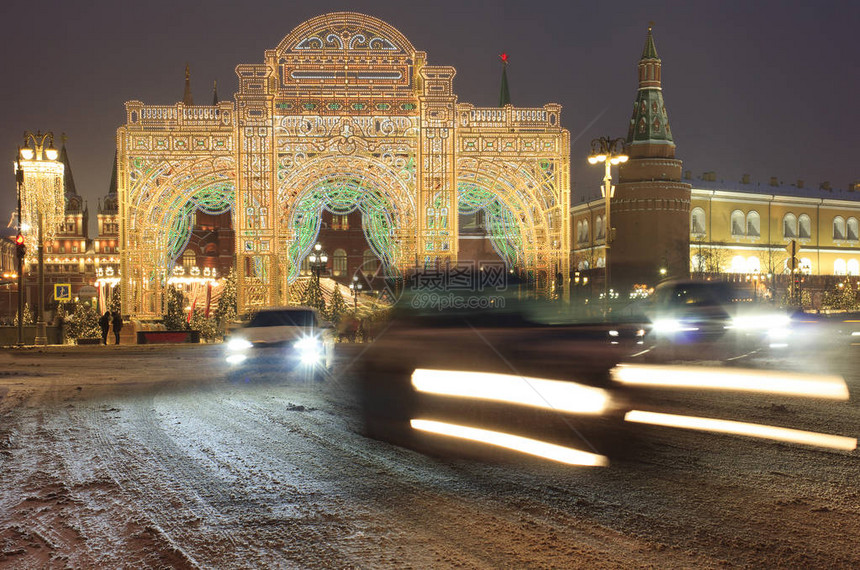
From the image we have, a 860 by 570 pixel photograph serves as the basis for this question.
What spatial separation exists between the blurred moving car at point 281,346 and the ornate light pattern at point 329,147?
1378 cm

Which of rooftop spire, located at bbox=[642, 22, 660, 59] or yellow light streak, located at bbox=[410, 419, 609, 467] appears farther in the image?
rooftop spire, located at bbox=[642, 22, 660, 59]

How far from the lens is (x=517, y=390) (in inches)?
446

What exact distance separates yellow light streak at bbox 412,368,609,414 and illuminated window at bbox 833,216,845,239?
71838 mm

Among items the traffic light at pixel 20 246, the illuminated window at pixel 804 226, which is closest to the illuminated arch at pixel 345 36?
the traffic light at pixel 20 246

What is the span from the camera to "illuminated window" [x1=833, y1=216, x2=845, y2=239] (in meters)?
72.8

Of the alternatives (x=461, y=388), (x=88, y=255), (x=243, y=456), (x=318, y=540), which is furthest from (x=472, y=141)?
(x=88, y=255)

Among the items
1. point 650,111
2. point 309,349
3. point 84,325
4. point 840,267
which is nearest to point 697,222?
point 650,111

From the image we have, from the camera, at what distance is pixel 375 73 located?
96.7ft

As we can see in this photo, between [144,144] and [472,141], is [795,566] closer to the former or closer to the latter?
[472,141]

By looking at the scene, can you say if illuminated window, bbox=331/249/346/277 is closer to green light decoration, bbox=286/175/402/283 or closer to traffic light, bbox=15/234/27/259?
green light decoration, bbox=286/175/402/283

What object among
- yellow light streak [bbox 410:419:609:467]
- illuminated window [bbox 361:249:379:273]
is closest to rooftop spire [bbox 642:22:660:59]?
illuminated window [bbox 361:249:379:273]

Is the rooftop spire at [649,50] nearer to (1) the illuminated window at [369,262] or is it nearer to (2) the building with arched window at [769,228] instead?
(2) the building with arched window at [769,228]

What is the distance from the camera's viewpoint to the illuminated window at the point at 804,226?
71.2 metres

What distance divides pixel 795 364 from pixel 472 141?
1791 centimetres
